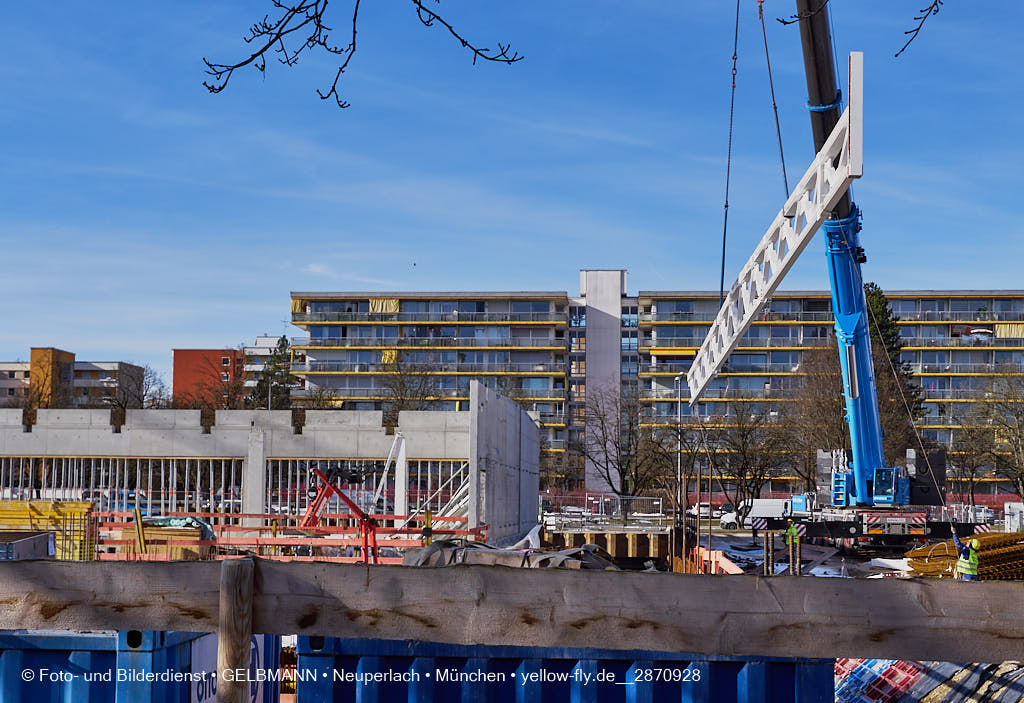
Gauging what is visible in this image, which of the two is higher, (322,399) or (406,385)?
(406,385)

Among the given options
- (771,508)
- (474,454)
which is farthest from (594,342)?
(474,454)

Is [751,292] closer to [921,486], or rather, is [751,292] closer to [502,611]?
[921,486]

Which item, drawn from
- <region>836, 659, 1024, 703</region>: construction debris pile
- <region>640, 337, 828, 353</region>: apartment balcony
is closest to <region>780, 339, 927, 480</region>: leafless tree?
<region>640, 337, 828, 353</region>: apartment balcony

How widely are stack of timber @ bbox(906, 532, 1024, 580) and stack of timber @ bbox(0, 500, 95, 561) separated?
15224 millimetres

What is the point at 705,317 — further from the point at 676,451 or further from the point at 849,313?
the point at 849,313

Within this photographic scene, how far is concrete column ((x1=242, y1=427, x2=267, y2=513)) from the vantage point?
2619 cm

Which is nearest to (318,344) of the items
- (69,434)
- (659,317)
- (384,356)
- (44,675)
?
(384,356)

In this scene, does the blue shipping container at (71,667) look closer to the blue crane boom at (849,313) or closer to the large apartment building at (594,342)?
the blue crane boom at (849,313)

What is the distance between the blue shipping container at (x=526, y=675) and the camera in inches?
160

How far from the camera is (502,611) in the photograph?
12.1 ft

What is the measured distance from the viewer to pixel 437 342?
90.3 metres

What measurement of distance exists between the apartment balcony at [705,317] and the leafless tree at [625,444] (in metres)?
12.0

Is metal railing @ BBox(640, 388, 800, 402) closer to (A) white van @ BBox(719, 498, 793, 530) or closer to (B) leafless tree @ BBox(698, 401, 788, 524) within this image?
(B) leafless tree @ BBox(698, 401, 788, 524)

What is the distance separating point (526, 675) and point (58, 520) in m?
18.1
